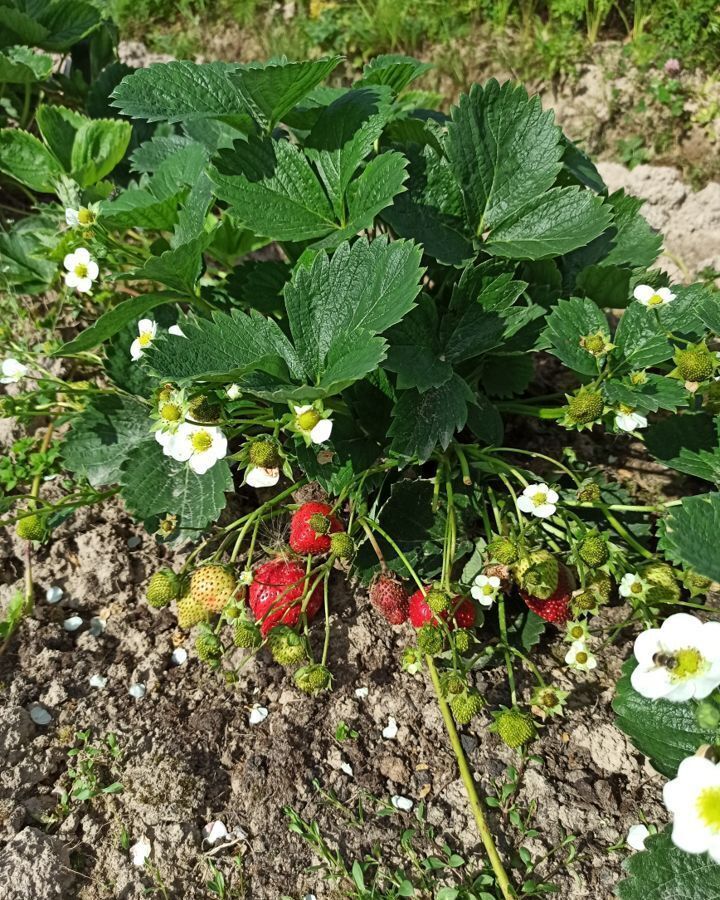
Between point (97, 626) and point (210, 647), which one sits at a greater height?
point (210, 647)

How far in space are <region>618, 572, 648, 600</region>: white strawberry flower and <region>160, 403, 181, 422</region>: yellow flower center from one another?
88cm

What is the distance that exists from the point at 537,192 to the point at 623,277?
0.91 ft

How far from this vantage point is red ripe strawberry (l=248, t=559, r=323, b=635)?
63.0 inches

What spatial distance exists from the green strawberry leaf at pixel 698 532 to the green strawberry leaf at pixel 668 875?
1.50 feet

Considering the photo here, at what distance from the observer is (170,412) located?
54.2 inches

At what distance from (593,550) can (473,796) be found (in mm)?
518

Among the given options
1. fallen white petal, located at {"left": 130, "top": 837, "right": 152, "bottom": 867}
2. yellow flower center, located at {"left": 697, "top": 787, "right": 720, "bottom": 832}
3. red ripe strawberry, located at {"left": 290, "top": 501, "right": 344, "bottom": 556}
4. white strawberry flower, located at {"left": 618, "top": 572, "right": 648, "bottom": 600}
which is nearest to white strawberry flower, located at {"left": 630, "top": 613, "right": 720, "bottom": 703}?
yellow flower center, located at {"left": 697, "top": 787, "right": 720, "bottom": 832}

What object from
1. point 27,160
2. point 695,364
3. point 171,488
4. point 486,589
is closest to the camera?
point 695,364

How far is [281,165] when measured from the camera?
164 cm

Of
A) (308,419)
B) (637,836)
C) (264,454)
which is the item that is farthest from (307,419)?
(637,836)

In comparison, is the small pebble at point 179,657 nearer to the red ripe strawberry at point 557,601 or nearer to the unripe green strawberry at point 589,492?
the red ripe strawberry at point 557,601

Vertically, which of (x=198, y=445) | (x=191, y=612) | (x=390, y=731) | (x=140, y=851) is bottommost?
(x=140, y=851)

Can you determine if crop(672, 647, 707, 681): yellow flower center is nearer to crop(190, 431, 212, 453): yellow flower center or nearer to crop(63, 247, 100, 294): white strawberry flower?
crop(190, 431, 212, 453): yellow flower center

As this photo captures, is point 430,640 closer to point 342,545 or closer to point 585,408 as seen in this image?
point 342,545
